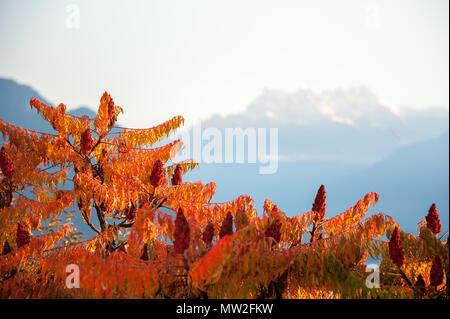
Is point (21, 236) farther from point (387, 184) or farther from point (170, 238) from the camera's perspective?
point (387, 184)

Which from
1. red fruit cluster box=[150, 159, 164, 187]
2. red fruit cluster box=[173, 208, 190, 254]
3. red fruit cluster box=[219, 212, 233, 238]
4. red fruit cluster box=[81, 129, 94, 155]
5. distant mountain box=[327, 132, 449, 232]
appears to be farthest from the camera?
distant mountain box=[327, 132, 449, 232]

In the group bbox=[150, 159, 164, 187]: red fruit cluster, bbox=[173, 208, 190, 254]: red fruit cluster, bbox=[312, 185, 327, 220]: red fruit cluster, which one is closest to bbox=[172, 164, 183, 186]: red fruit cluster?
bbox=[150, 159, 164, 187]: red fruit cluster

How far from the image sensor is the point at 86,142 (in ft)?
24.1

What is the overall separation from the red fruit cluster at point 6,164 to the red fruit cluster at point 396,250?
615 cm

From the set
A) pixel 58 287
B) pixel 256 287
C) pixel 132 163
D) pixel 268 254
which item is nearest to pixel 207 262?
pixel 268 254

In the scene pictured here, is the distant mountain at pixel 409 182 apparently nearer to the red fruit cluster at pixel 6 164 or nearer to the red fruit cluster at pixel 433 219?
the red fruit cluster at pixel 433 219

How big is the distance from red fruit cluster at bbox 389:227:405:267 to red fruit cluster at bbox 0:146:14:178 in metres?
6.15

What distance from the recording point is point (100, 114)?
24.6 feet

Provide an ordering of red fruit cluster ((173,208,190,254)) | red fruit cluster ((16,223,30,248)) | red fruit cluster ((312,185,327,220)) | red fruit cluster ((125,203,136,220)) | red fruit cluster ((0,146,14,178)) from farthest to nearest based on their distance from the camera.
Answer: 1. red fruit cluster ((125,203,136,220))
2. red fruit cluster ((0,146,14,178))
3. red fruit cluster ((16,223,30,248))
4. red fruit cluster ((312,185,327,220))
5. red fruit cluster ((173,208,190,254))

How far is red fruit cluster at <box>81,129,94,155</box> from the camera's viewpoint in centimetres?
731

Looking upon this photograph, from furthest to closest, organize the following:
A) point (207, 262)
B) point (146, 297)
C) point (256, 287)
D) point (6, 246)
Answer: point (6, 246)
point (256, 287)
point (146, 297)
point (207, 262)

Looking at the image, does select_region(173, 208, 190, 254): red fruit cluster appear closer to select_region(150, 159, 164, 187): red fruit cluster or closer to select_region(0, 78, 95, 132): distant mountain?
select_region(150, 159, 164, 187): red fruit cluster
